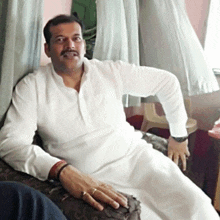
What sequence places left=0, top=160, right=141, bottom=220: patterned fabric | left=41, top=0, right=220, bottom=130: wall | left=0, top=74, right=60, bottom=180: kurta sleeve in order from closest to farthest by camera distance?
left=0, top=160, right=141, bottom=220: patterned fabric
left=0, top=74, right=60, bottom=180: kurta sleeve
left=41, top=0, right=220, bottom=130: wall

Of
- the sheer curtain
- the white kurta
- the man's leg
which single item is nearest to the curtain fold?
the white kurta

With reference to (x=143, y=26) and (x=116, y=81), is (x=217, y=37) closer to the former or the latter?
(x=143, y=26)

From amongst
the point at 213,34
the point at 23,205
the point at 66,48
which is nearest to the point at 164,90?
the point at 66,48

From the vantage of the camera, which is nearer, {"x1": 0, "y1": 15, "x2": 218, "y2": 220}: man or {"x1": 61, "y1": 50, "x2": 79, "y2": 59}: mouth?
{"x1": 0, "y1": 15, "x2": 218, "y2": 220}: man

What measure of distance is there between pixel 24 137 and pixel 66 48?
17.1 inches

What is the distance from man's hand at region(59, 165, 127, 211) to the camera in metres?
0.81

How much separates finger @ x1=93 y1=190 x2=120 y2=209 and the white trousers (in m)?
0.29

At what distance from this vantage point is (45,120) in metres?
1.15

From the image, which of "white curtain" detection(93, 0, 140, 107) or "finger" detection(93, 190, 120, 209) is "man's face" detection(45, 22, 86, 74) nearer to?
"white curtain" detection(93, 0, 140, 107)

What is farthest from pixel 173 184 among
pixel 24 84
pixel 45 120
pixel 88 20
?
pixel 88 20

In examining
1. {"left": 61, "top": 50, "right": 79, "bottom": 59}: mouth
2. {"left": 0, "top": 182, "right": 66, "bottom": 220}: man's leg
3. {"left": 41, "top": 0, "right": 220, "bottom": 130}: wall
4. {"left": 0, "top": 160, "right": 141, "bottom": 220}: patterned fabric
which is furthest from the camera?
{"left": 41, "top": 0, "right": 220, "bottom": 130}: wall

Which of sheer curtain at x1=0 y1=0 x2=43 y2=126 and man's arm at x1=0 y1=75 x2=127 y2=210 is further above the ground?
sheer curtain at x1=0 y1=0 x2=43 y2=126

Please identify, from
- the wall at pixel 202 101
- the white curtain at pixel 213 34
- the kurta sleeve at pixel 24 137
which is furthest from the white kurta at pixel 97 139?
the white curtain at pixel 213 34

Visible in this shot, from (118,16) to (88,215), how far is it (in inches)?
44.2
